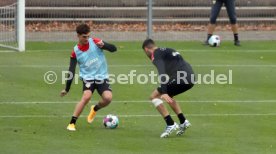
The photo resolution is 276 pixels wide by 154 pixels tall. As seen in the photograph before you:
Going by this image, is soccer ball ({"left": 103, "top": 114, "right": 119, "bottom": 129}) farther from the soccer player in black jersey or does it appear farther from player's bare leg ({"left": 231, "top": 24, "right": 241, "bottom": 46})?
player's bare leg ({"left": 231, "top": 24, "right": 241, "bottom": 46})

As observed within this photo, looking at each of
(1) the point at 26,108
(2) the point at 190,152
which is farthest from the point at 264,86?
(2) the point at 190,152

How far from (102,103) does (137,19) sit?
13304 mm

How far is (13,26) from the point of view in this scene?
24.8 m

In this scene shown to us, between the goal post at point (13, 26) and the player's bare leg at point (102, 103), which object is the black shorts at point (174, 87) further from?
the goal post at point (13, 26)

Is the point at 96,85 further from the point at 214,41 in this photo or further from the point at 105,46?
the point at 214,41

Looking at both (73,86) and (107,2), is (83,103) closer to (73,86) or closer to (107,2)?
(73,86)

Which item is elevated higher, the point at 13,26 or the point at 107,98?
the point at 13,26

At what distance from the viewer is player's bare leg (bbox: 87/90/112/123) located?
49.3 ft

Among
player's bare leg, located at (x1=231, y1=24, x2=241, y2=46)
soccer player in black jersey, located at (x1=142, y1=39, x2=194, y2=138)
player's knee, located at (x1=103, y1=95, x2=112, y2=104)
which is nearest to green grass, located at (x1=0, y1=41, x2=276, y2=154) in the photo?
soccer player in black jersey, located at (x1=142, y1=39, x2=194, y2=138)

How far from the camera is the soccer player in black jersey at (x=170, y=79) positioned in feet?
46.2

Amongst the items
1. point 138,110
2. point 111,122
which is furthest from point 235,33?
point 111,122

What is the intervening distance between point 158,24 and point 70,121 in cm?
1375

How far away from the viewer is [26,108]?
1677cm

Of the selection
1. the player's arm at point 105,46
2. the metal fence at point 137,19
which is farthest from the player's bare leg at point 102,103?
the metal fence at point 137,19
